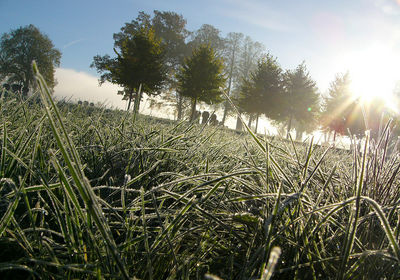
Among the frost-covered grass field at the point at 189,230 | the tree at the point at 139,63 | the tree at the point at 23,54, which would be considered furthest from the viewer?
the tree at the point at 23,54

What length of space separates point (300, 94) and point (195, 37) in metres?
17.2

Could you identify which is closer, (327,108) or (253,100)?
(253,100)

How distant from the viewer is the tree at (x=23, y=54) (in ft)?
122

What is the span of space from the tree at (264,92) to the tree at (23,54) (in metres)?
29.3

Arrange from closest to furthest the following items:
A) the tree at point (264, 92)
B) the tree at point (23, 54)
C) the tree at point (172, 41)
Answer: the tree at point (264, 92), the tree at point (172, 41), the tree at point (23, 54)

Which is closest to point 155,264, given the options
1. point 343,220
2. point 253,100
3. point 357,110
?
point 343,220

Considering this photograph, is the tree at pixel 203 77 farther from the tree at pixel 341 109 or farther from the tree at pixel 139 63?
the tree at pixel 341 109

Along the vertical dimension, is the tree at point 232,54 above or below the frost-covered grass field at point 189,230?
above

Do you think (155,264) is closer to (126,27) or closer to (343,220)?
(343,220)

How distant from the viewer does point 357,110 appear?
27.9m

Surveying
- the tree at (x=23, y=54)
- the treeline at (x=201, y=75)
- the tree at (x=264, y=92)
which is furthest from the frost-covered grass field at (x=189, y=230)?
the tree at (x=23, y=54)

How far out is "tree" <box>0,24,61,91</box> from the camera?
37312 mm

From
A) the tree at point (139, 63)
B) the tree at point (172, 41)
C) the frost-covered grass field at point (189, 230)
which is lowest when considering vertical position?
the frost-covered grass field at point (189, 230)

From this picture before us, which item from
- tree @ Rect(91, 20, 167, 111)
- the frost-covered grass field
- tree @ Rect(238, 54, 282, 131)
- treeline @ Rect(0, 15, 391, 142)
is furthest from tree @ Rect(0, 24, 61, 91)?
the frost-covered grass field
